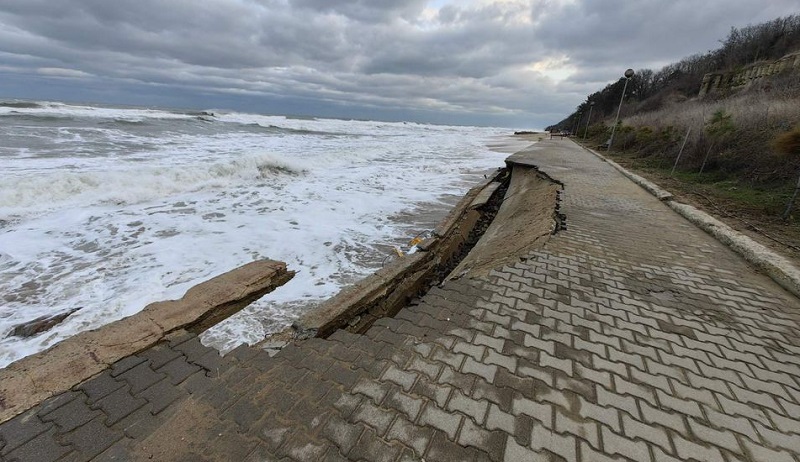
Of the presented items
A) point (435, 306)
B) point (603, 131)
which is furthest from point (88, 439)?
point (603, 131)

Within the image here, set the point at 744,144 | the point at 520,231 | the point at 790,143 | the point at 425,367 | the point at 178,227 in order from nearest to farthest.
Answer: the point at 425,367 → the point at 520,231 → the point at 790,143 → the point at 178,227 → the point at 744,144

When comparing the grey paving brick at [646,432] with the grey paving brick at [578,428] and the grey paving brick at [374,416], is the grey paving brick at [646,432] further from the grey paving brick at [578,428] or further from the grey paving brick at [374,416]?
the grey paving brick at [374,416]

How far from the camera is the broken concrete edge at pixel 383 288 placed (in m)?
3.19

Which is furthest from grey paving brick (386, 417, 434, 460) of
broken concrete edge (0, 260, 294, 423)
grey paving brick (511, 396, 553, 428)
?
broken concrete edge (0, 260, 294, 423)

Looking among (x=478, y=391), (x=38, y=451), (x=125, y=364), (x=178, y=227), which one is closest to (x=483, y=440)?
(x=478, y=391)

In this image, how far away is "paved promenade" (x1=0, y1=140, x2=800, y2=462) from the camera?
1.91 meters

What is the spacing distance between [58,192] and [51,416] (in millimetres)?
10501

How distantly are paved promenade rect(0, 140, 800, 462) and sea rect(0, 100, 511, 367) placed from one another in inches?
72.0

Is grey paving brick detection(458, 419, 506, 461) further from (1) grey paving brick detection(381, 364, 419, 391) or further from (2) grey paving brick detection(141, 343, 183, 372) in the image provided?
(2) grey paving brick detection(141, 343, 183, 372)

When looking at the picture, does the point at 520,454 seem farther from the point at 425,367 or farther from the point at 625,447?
the point at 425,367

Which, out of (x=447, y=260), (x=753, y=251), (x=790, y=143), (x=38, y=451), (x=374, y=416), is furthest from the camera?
(x=790, y=143)

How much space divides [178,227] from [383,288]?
606 cm

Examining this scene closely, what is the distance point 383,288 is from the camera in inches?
165

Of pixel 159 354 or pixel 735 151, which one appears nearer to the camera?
pixel 159 354
